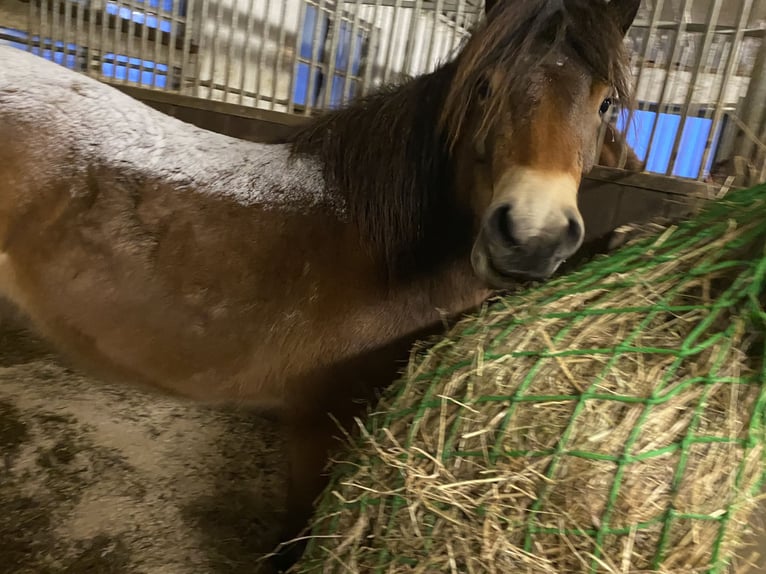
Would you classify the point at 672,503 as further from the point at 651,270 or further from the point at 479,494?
the point at 651,270

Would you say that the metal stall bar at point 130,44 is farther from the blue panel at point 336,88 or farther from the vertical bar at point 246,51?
the blue panel at point 336,88

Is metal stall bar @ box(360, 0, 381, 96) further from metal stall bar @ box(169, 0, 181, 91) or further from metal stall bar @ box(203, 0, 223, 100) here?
metal stall bar @ box(169, 0, 181, 91)

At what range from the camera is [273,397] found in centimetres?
111

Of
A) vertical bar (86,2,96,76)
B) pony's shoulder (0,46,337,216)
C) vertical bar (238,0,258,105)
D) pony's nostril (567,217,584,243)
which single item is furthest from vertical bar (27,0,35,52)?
pony's nostril (567,217,584,243)

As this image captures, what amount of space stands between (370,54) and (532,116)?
1.12m

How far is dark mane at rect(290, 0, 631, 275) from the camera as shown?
2.85ft

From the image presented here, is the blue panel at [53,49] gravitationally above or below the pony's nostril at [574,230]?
above

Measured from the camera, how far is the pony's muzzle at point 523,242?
74 centimetres

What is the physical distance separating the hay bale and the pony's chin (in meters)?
0.04

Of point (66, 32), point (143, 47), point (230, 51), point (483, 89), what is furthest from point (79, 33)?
point (483, 89)

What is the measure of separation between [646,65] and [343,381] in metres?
1.16

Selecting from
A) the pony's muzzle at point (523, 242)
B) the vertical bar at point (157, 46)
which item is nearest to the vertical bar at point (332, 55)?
the vertical bar at point (157, 46)

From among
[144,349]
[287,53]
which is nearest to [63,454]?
[144,349]

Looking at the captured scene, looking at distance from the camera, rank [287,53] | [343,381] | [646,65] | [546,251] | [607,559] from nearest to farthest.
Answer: [607,559], [546,251], [343,381], [646,65], [287,53]
